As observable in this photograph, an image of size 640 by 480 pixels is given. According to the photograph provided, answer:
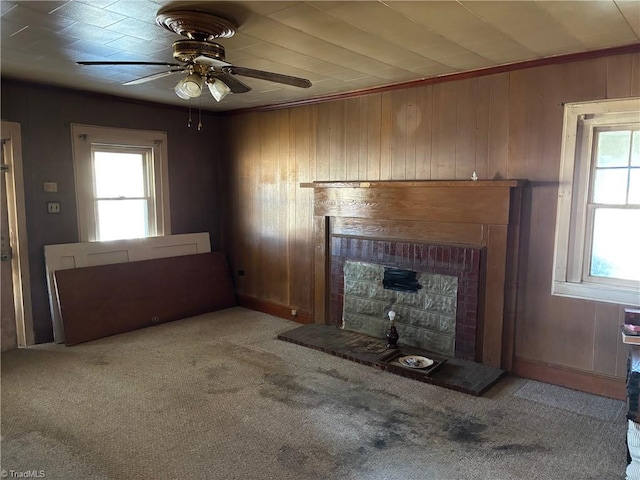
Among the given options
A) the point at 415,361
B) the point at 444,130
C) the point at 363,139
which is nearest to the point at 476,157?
the point at 444,130

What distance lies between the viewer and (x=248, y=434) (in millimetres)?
2752

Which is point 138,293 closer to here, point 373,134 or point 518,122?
point 373,134

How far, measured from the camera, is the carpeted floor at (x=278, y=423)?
95.7 inches

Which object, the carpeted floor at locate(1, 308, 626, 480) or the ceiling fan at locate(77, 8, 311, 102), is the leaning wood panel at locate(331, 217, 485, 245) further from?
the ceiling fan at locate(77, 8, 311, 102)

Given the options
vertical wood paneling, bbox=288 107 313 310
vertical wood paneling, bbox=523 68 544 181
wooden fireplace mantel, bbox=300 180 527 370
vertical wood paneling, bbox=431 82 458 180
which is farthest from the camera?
vertical wood paneling, bbox=288 107 313 310

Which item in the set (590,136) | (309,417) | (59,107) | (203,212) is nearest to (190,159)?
(203,212)

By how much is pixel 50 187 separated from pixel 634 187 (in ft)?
15.9

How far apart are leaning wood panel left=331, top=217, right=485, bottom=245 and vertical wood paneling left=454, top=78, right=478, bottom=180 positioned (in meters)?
0.43

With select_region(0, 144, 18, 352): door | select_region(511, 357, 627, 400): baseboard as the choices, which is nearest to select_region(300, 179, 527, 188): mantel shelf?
select_region(511, 357, 627, 400): baseboard

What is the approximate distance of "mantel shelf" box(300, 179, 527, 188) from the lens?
3.43m

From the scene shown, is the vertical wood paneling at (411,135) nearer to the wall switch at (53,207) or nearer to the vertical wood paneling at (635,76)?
the vertical wood paneling at (635,76)

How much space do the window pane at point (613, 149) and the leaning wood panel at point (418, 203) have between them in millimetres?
654

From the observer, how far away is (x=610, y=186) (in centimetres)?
324

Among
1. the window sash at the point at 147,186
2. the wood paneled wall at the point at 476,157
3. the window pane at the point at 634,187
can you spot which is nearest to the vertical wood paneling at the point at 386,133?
the wood paneled wall at the point at 476,157
